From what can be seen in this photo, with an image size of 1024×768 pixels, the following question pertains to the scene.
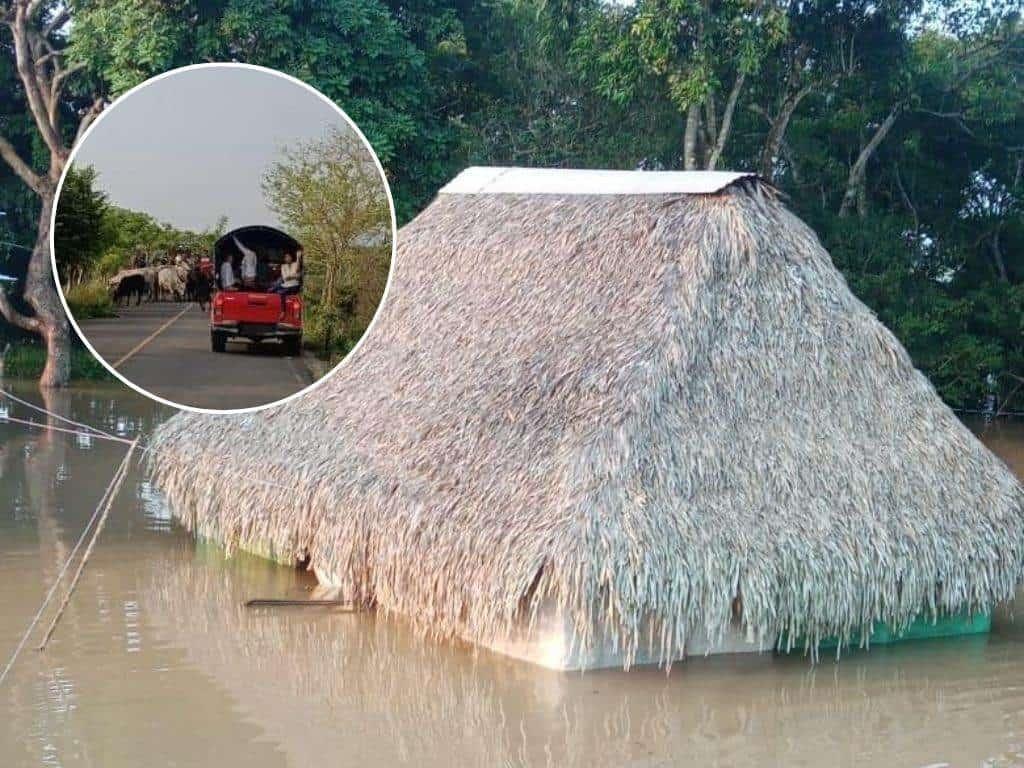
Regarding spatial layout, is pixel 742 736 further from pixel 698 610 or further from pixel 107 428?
pixel 107 428

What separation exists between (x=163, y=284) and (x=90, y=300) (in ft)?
0.54

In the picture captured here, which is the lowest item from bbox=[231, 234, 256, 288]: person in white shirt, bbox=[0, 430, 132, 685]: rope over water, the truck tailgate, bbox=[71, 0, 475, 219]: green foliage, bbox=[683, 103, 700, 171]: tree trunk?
bbox=[0, 430, 132, 685]: rope over water

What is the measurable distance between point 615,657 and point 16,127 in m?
14.5

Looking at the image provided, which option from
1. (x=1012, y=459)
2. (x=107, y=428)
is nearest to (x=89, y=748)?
(x=107, y=428)

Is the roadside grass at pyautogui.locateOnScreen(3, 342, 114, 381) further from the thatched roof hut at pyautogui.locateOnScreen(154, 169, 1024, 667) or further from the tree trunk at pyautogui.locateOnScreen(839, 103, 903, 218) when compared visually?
the thatched roof hut at pyautogui.locateOnScreen(154, 169, 1024, 667)

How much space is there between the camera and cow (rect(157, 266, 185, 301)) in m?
3.11

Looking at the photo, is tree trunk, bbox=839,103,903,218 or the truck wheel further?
tree trunk, bbox=839,103,903,218

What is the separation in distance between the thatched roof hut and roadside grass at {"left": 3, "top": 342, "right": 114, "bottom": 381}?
36.7 feet

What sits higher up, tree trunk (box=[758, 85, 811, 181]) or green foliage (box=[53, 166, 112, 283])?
tree trunk (box=[758, 85, 811, 181])

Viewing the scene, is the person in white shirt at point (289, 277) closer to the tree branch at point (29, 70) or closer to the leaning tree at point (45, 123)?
the leaning tree at point (45, 123)

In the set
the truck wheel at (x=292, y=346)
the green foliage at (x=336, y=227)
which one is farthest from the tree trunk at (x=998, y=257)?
the truck wheel at (x=292, y=346)

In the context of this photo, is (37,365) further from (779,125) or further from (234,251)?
(234,251)

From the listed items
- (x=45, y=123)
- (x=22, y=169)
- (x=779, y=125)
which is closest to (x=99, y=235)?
(x=45, y=123)

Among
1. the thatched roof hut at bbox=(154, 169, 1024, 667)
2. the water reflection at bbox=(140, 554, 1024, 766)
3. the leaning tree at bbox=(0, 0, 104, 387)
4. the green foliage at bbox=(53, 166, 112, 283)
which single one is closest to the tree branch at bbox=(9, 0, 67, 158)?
the leaning tree at bbox=(0, 0, 104, 387)
